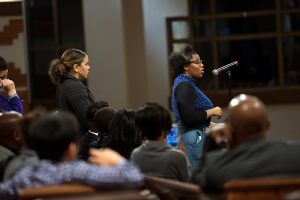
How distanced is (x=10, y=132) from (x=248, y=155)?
1.14 metres

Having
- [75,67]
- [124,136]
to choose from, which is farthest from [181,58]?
[124,136]

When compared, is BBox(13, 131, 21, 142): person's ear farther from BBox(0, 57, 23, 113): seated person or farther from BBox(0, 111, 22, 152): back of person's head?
BBox(0, 57, 23, 113): seated person

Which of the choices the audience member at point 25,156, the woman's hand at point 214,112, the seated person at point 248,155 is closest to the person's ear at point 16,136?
the audience member at point 25,156

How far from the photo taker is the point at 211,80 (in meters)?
7.60

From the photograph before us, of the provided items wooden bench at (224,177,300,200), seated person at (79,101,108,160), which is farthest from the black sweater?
wooden bench at (224,177,300,200)

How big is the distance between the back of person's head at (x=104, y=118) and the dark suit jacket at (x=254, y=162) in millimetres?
1359

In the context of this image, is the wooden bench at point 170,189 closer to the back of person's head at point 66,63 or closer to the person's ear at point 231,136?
the person's ear at point 231,136

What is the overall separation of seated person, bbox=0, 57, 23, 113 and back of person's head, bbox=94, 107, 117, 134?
112cm

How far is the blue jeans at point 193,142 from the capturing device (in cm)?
441

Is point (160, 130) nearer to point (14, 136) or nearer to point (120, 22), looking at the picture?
point (14, 136)

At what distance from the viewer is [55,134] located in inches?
91.3

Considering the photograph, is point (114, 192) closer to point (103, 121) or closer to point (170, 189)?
point (170, 189)

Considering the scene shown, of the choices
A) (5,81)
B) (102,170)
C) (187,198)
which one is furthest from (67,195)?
(5,81)

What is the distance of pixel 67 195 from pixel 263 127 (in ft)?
2.30
